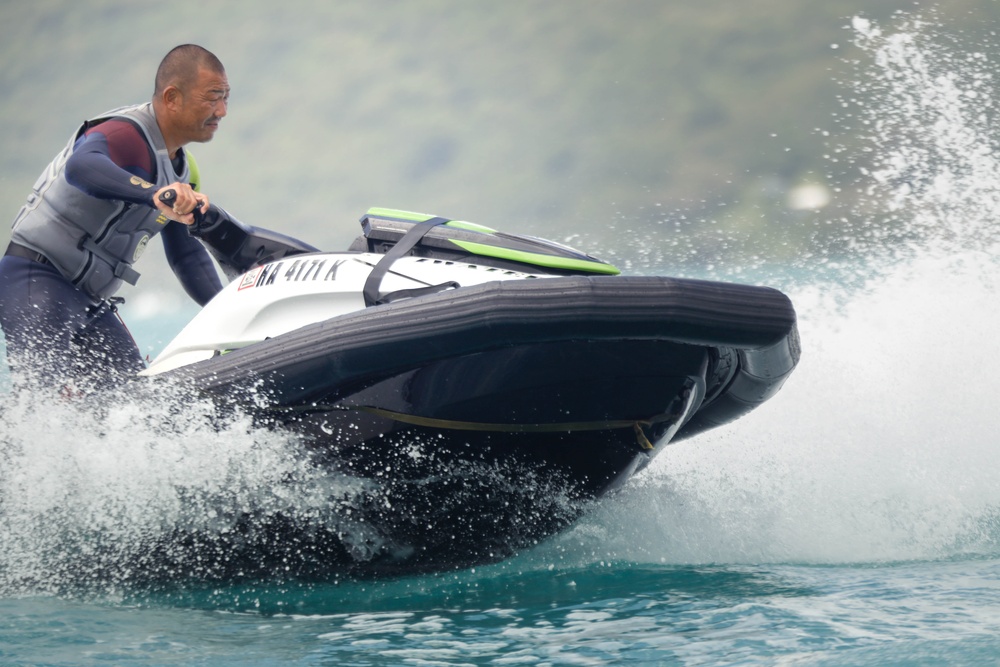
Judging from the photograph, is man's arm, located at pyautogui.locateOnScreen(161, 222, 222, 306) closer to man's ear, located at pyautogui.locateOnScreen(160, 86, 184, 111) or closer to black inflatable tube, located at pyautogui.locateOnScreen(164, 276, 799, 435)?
man's ear, located at pyautogui.locateOnScreen(160, 86, 184, 111)

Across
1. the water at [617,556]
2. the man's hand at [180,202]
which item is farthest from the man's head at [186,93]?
the water at [617,556]

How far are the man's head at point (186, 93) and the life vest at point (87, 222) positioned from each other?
0.13ft

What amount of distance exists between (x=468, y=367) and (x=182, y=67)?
1.12 m

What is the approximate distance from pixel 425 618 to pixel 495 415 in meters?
0.46

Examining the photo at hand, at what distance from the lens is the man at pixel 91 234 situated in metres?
2.64

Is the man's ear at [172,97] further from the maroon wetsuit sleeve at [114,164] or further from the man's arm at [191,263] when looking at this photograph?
the man's arm at [191,263]

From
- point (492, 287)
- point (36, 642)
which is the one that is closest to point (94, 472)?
point (36, 642)

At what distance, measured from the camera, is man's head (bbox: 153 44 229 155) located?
267cm

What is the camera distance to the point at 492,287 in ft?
7.02

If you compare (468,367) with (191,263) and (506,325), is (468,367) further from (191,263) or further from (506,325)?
(191,263)

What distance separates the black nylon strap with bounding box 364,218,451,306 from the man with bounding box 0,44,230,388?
59 centimetres

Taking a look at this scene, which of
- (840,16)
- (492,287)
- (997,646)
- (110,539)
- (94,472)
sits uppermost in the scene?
(840,16)

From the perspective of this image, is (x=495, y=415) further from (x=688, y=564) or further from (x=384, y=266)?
(x=688, y=564)

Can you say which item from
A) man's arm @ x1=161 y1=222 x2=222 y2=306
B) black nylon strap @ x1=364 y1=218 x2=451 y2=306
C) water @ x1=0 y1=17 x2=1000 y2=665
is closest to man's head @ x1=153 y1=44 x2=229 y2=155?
man's arm @ x1=161 y1=222 x2=222 y2=306
